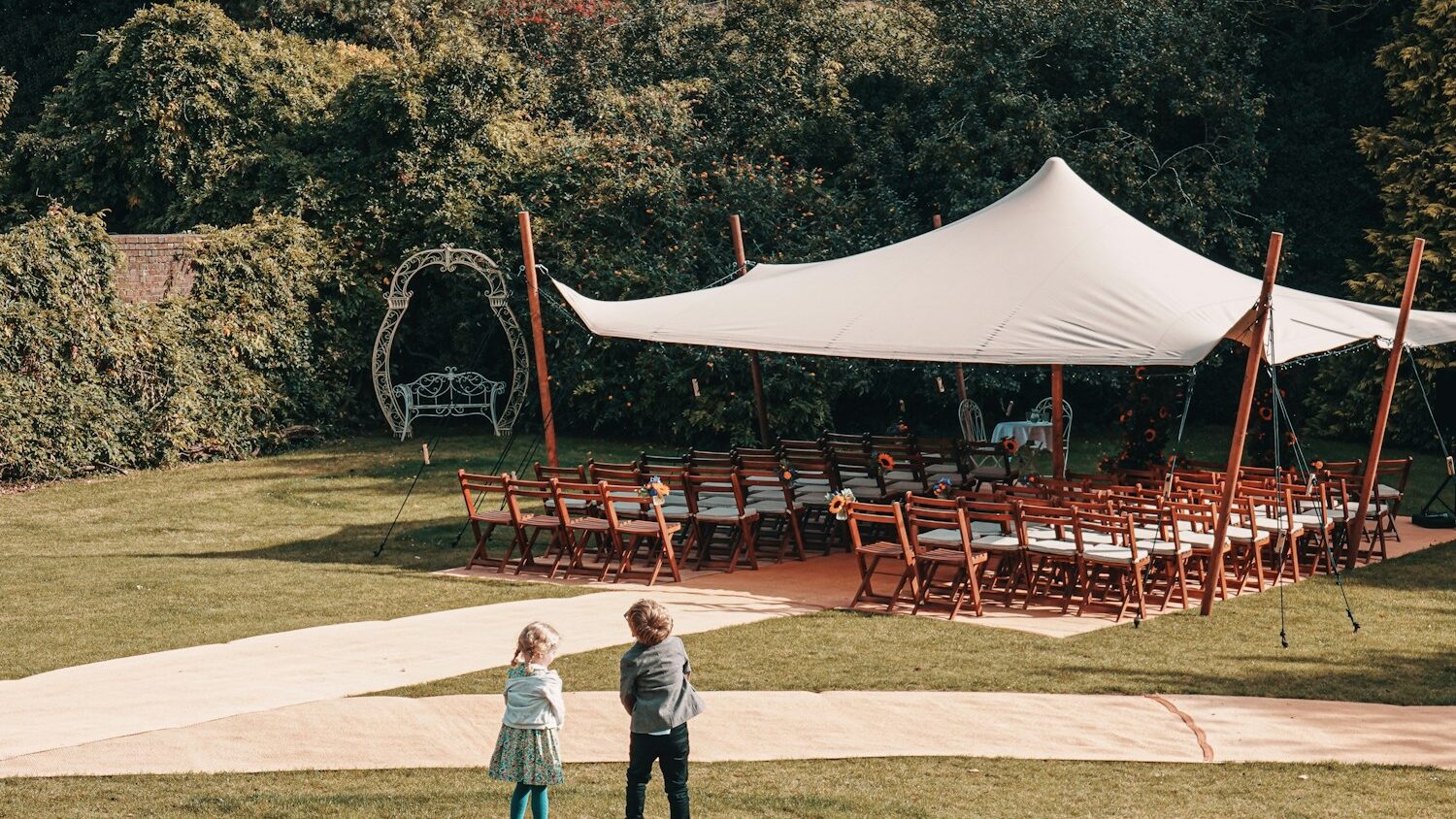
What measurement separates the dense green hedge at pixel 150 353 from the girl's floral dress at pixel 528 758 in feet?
42.4

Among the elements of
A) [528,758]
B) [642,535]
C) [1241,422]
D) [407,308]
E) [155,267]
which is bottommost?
[642,535]

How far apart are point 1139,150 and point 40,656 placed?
16555 millimetres

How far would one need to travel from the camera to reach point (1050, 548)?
11070 mm

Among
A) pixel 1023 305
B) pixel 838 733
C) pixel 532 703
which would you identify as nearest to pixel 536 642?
pixel 532 703

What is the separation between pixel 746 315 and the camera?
43.4ft

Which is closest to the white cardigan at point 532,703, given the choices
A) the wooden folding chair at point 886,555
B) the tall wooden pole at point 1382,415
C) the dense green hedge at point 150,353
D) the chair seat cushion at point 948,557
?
the wooden folding chair at point 886,555

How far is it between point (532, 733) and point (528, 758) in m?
0.10

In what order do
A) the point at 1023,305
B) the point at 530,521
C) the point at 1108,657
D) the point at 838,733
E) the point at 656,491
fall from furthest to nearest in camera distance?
the point at 530,521 < the point at 656,491 < the point at 1023,305 < the point at 1108,657 < the point at 838,733

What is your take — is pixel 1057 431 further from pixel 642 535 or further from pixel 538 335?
pixel 538 335

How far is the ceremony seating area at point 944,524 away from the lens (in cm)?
1111

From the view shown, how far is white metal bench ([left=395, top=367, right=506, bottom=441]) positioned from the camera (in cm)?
2167

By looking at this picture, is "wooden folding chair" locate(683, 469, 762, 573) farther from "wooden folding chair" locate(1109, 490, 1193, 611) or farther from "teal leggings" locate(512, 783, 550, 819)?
"teal leggings" locate(512, 783, 550, 819)

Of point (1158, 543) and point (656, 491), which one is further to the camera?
point (656, 491)

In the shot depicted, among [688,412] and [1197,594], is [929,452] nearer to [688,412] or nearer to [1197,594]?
[1197,594]
